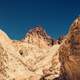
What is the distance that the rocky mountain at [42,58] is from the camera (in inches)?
1247

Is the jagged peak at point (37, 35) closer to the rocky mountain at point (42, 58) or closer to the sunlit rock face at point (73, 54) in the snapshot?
the rocky mountain at point (42, 58)

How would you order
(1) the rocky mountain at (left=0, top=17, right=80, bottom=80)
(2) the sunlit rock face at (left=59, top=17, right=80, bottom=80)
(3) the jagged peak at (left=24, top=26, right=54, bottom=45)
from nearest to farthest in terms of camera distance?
1. (2) the sunlit rock face at (left=59, top=17, right=80, bottom=80)
2. (1) the rocky mountain at (left=0, top=17, right=80, bottom=80)
3. (3) the jagged peak at (left=24, top=26, right=54, bottom=45)

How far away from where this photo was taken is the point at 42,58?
70.2 m

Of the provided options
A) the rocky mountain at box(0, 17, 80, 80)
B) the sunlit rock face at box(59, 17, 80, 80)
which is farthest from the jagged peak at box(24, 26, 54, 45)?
the sunlit rock face at box(59, 17, 80, 80)

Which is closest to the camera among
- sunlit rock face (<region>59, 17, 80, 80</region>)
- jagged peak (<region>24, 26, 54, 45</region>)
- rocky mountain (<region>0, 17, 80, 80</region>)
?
sunlit rock face (<region>59, 17, 80, 80</region>)

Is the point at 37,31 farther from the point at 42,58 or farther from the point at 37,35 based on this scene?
the point at 42,58

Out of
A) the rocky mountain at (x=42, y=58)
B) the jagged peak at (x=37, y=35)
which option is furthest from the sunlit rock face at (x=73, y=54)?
the jagged peak at (x=37, y=35)

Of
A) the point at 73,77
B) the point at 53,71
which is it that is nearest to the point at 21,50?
the point at 53,71

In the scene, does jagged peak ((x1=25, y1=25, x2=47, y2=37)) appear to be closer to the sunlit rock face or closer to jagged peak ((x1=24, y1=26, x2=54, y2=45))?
jagged peak ((x1=24, y1=26, x2=54, y2=45))

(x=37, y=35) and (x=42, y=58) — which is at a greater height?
(x=37, y=35)

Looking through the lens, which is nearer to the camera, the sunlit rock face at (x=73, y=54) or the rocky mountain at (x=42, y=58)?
the sunlit rock face at (x=73, y=54)

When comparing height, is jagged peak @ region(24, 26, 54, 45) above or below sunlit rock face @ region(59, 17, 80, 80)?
above

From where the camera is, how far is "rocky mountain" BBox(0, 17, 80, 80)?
31672 millimetres

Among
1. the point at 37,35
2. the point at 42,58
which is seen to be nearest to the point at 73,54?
the point at 42,58
